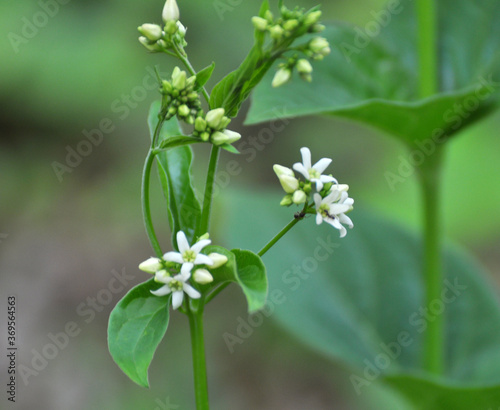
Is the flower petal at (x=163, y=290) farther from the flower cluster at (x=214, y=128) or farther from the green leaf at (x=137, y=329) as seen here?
the flower cluster at (x=214, y=128)

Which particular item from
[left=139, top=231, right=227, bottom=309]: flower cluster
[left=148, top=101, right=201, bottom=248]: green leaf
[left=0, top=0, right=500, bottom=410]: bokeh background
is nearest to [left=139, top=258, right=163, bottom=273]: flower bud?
[left=139, top=231, right=227, bottom=309]: flower cluster

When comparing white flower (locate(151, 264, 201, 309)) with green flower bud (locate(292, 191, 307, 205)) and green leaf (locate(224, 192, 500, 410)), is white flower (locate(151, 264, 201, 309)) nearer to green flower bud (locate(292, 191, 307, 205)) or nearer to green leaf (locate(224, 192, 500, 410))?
green flower bud (locate(292, 191, 307, 205))

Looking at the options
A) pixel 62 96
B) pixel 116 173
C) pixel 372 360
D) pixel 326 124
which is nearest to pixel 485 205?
pixel 326 124

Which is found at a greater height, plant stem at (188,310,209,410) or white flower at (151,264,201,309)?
white flower at (151,264,201,309)

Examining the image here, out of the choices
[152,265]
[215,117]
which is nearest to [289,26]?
[215,117]

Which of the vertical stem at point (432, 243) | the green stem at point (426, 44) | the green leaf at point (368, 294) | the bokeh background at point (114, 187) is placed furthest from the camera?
the bokeh background at point (114, 187)

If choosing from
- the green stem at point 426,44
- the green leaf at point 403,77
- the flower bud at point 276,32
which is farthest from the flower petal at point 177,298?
the green stem at point 426,44

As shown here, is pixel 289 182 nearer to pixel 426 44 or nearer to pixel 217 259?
pixel 217 259
